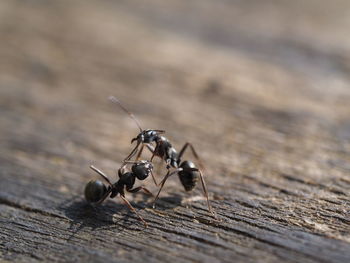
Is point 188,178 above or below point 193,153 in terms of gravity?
below

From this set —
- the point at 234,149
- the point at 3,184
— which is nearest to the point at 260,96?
the point at 234,149

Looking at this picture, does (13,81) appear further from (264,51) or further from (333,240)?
(333,240)

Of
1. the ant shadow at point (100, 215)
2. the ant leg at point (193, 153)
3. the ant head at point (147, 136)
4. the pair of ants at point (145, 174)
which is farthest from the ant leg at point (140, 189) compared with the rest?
the ant leg at point (193, 153)

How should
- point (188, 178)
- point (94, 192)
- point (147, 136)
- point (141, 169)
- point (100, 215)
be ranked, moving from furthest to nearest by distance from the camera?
point (147, 136) → point (141, 169) → point (188, 178) → point (94, 192) → point (100, 215)

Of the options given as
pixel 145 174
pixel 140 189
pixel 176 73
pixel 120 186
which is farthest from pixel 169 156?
pixel 176 73

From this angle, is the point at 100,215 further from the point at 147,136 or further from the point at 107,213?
the point at 147,136

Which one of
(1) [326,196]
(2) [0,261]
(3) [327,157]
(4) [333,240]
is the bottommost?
(2) [0,261]
